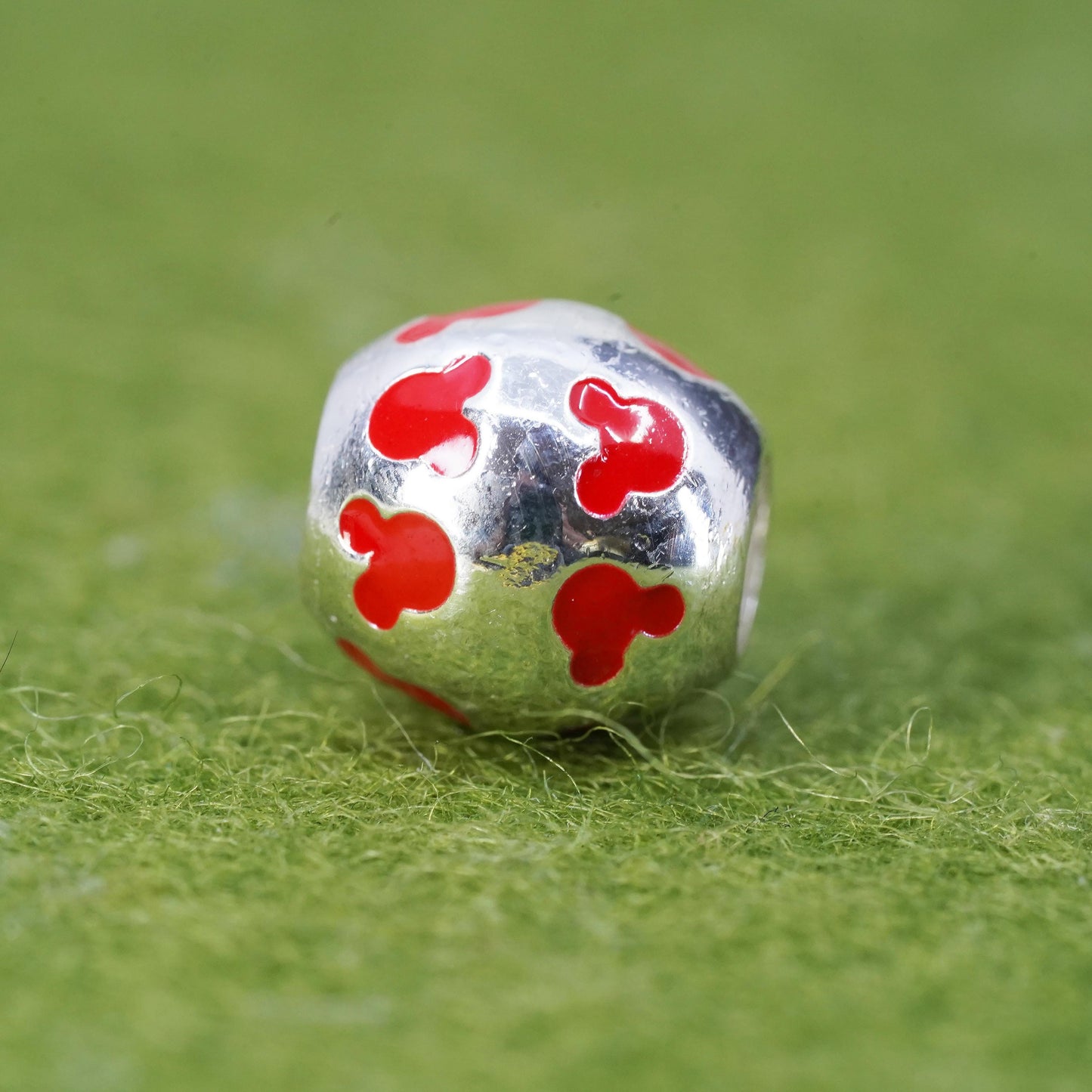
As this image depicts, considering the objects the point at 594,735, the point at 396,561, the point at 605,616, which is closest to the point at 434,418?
the point at 396,561

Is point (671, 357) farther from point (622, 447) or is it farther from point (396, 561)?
point (396, 561)

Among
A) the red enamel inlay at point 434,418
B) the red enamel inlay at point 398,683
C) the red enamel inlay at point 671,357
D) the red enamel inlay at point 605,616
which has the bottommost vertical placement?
the red enamel inlay at point 398,683

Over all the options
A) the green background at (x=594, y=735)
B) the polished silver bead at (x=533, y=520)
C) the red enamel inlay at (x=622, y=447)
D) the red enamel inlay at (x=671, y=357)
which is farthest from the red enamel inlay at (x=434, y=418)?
the green background at (x=594, y=735)

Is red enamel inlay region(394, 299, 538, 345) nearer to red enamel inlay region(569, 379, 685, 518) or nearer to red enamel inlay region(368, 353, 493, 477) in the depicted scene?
red enamel inlay region(368, 353, 493, 477)

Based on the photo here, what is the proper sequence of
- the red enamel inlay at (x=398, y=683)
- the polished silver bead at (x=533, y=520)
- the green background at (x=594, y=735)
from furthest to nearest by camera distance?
the red enamel inlay at (x=398, y=683), the polished silver bead at (x=533, y=520), the green background at (x=594, y=735)

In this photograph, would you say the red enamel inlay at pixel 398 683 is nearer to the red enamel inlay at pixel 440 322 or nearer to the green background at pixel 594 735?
the green background at pixel 594 735

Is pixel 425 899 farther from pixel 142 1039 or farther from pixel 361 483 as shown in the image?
pixel 361 483

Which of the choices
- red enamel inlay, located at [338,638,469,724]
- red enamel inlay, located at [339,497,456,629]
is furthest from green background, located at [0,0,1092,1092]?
red enamel inlay, located at [339,497,456,629]
